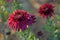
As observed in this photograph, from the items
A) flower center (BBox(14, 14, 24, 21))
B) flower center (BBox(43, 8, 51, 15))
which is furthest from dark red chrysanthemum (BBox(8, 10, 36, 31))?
flower center (BBox(43, 8, 51, 15))

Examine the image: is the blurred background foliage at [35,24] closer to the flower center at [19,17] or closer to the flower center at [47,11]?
the flower center at [47,11]

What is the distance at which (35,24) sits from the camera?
1166mm

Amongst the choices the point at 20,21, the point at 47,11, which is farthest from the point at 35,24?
the point at 20,21

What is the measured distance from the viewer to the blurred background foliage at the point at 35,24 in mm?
1054

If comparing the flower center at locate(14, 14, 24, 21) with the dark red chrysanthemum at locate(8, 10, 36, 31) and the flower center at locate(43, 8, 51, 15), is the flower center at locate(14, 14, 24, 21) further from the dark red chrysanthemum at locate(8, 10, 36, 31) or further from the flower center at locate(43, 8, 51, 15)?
the flower center at locate(43, 8, 51, 15)

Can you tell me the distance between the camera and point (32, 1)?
1246 millimetres

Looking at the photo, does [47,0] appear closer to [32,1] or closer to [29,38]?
[32,1]

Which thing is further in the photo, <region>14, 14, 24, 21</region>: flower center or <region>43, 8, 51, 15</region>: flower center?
<region>43, 8, 51, 15</region>: flower center

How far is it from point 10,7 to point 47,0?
26 cm

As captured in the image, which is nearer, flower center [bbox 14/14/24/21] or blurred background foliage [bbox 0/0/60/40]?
flower center [bbox 14/14/24/21]

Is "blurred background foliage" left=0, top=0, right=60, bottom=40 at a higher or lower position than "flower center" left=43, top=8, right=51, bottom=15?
lower

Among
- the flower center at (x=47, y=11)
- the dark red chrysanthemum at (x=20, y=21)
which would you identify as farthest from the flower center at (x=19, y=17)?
the flower center at (x=47, y=11)

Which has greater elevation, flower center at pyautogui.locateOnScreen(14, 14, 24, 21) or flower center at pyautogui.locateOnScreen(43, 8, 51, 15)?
flower center at pyautogui.locateOnScreen(14, 14, 24, 21)

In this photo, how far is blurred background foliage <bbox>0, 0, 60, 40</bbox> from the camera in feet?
3.46
